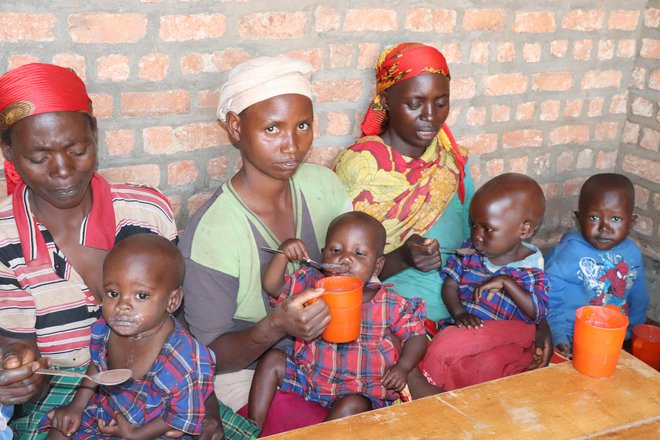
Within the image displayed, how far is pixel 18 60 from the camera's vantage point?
2.40 meters

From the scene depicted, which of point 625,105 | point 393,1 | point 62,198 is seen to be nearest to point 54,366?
point 62,198

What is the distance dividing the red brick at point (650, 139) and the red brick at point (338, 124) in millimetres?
1883

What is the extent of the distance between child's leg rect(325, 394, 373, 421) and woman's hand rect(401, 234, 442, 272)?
0.70 meters

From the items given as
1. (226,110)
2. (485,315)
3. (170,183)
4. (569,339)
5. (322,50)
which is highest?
(322,50)

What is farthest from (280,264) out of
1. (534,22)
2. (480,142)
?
(534,22)

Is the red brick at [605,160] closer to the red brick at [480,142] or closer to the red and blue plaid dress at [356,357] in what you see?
the red brick at [480,142]

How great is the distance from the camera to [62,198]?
218 centimetres

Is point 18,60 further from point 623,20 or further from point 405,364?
point 623,20

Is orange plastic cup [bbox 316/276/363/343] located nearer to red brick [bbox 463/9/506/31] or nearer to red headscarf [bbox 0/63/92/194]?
red headscarf [bbox 0/63/92/194]

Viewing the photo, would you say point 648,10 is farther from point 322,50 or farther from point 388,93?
point 322,50

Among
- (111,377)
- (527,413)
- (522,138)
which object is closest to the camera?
(527,413)

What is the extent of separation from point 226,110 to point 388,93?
0.86 m

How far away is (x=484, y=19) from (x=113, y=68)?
189 cm

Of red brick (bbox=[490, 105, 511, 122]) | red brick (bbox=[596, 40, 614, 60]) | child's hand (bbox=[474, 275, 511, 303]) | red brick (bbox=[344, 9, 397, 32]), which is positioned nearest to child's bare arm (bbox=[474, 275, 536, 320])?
child's hand (bbox=[474, 275, 511, 303])
